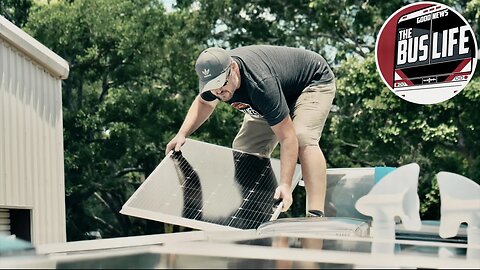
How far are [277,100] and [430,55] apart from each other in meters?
6.73

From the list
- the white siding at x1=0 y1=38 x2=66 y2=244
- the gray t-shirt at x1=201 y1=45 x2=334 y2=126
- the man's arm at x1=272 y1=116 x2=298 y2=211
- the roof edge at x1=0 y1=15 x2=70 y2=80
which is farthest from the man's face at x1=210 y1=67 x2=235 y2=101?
the white siding at x1=0 y1=38 x2=66 y2=244

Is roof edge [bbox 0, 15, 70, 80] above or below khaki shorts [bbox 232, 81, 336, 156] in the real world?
above

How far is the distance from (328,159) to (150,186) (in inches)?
700

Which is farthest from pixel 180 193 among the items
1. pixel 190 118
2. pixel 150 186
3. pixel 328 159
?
pixel 328 159

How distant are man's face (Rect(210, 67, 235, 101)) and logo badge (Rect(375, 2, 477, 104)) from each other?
19.5 ft

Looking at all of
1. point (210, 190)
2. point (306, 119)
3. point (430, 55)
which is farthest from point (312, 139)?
point (430, 55)

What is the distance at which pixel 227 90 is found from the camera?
4.84m

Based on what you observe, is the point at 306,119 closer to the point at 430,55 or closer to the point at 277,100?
the point at 277,100

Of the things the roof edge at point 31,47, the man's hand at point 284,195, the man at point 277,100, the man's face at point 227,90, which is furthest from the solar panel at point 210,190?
the roof edge at point 31,47

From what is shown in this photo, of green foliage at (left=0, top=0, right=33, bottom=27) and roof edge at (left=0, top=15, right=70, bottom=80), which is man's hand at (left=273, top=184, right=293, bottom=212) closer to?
roof edge at (left=0, top=15, right=70, bottom=80)

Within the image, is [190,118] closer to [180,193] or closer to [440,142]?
[180,193]

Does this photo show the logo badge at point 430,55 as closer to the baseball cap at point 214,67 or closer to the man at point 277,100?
the man at point 277,100

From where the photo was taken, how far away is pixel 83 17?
21688 mm

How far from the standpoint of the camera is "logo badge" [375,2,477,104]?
34.9ft
